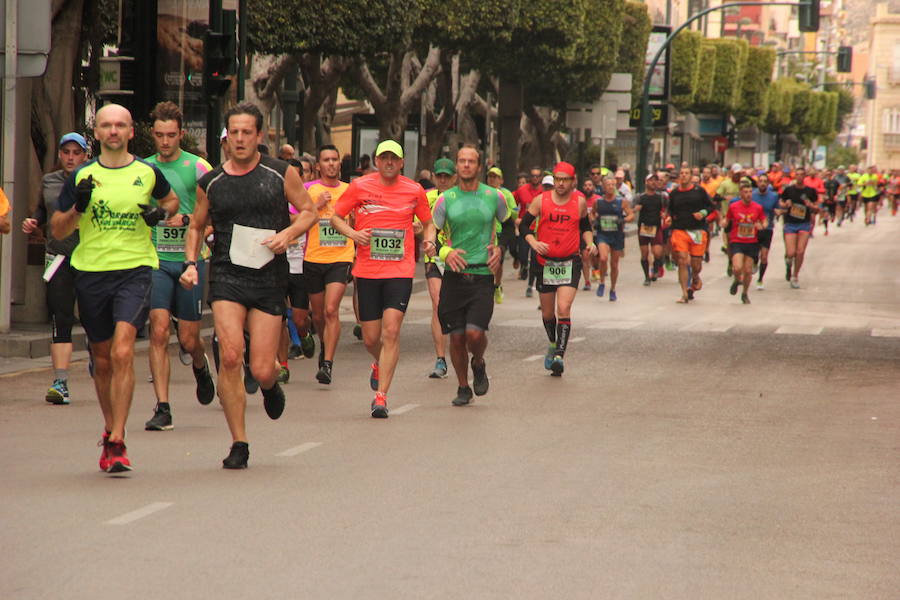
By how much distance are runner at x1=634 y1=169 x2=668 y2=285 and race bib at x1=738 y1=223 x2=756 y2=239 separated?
7.84 feet

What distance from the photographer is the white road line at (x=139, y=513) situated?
24.1ft

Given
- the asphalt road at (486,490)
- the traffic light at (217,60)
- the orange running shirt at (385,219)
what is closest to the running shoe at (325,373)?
the asphalt road at (486,490)

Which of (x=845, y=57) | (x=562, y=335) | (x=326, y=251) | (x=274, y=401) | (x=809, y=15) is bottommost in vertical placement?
(x=562, y=335)

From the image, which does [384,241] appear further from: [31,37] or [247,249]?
[31,37]

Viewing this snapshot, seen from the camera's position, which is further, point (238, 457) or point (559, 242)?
point (559, 242)

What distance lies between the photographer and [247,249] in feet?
29.0

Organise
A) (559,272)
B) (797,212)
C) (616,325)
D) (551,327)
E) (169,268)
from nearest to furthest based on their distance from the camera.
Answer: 1. (169,268)
2. (551,327)
3. (559,272)
4. (616,325)
5. (797,212)

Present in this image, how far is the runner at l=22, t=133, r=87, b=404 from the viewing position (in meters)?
11.0

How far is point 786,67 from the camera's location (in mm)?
129750

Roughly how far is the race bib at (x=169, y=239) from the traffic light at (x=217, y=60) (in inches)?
287

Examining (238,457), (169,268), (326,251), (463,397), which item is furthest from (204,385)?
(326,251)

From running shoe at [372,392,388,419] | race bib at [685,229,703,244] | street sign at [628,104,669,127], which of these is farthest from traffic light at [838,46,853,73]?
running shoe at [372,392,388,419]

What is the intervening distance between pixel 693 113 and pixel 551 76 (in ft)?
133

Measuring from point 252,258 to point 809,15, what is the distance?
3311 cm
